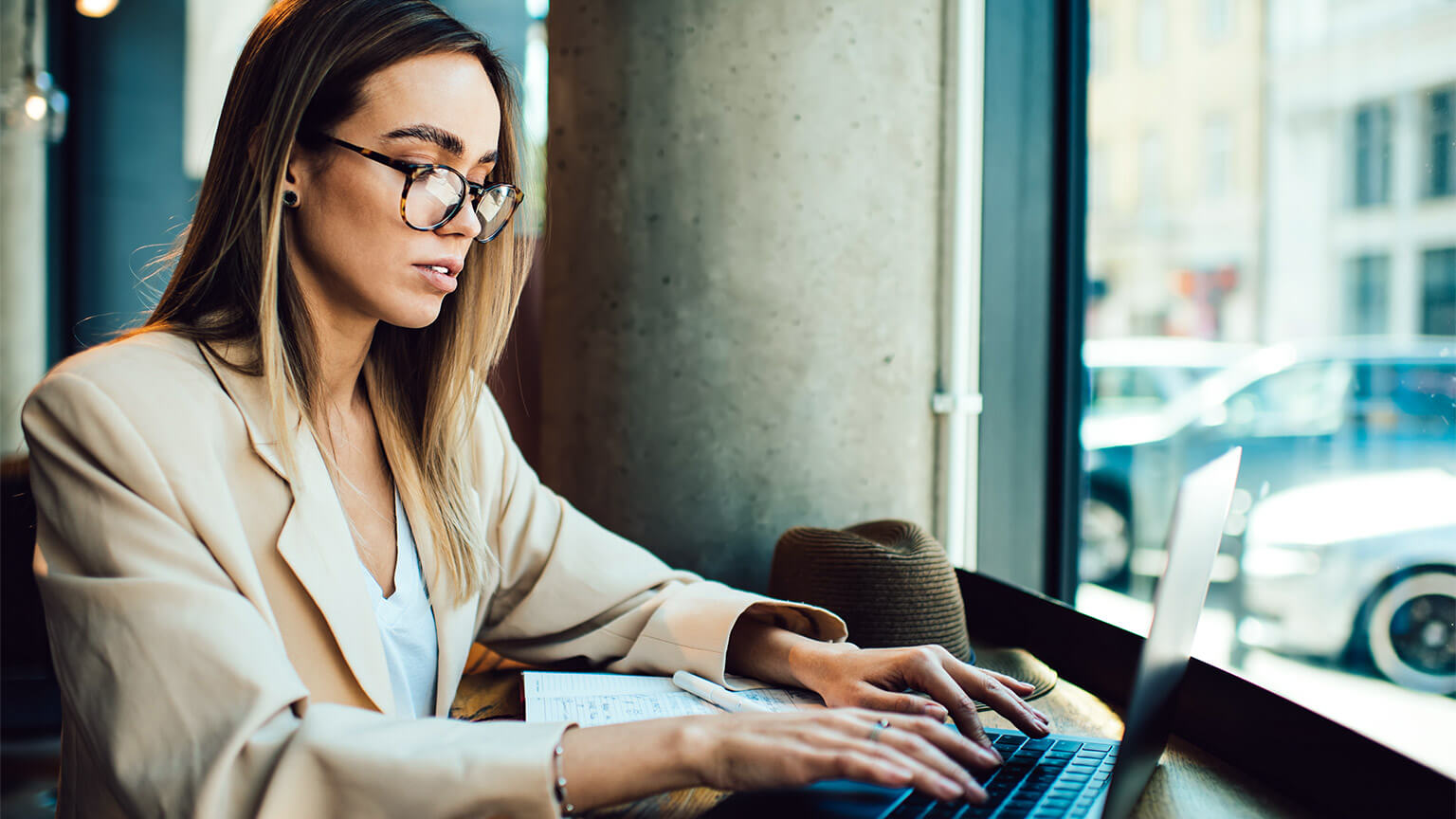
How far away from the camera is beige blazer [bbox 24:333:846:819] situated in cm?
75

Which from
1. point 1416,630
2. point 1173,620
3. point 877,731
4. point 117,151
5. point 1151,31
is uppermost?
point 1151,31

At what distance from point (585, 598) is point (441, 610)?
21 centimetres

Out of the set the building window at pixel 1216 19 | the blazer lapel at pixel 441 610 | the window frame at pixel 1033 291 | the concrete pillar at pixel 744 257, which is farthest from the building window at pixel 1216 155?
the blazer lapel at pixel 441 610

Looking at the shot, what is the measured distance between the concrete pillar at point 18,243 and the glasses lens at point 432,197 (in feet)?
16.4

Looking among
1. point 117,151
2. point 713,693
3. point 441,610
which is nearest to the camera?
point 713,693

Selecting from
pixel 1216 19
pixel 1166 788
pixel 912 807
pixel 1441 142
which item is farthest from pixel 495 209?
pixel 1216 19

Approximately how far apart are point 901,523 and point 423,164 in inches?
32.9

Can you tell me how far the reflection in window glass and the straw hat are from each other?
2225 mm

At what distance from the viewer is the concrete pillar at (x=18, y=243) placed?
16.2 feet

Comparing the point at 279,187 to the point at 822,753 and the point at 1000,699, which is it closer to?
the point at 822,753

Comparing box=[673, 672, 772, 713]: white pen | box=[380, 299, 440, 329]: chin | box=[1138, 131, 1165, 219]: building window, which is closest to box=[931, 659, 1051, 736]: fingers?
box=[673, 672, 772, 713]: white pen

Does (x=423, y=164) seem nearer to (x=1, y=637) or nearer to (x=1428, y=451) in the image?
(x=1, y=637)

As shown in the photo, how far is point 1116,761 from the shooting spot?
2.41ft

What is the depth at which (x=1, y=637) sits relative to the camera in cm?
219
